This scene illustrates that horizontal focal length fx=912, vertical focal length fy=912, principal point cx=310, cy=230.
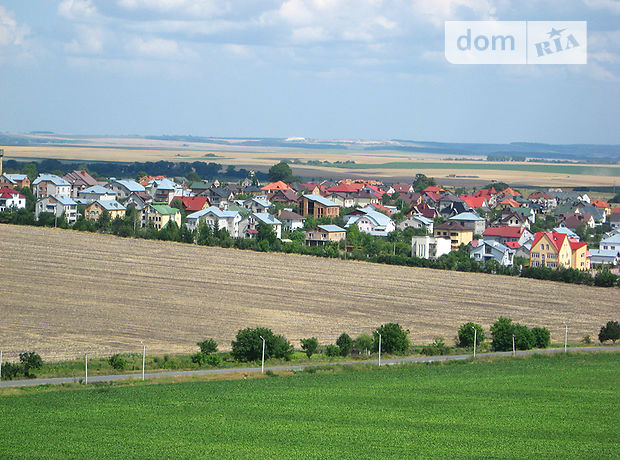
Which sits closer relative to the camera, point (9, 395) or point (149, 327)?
point (9, 395)

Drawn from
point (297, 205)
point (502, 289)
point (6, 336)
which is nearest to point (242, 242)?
point (502, 289)

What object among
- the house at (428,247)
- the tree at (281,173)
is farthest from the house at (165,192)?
the house at (428,247)

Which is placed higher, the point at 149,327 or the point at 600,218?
the point at 600,218

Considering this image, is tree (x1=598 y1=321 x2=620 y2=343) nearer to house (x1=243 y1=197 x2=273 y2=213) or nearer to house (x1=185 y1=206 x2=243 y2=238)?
house (x1=185 y1=206 x2=243 y2=238)

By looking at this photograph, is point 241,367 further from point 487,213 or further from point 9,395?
point 487,213

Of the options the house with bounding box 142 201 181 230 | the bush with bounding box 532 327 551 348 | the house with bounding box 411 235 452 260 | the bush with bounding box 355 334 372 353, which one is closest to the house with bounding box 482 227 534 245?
the house with bounding box 411 235 452 260

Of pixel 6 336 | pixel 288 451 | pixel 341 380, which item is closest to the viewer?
pixel 288 451

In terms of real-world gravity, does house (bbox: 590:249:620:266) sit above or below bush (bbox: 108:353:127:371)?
above

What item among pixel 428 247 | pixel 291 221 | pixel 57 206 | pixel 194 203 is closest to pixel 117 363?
pixel 428 247
